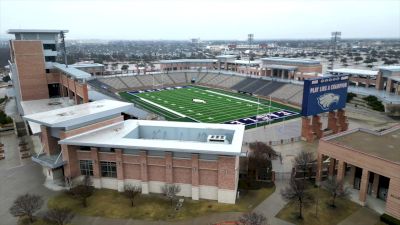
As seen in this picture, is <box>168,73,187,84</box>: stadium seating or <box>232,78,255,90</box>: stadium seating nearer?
<box>232,78,255,90</box>: stadium seating

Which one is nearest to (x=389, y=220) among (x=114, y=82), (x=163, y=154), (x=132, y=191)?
(x=163, y=154)

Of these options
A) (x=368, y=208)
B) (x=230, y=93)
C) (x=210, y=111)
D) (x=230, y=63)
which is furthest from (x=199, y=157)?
(x=230, y=63)

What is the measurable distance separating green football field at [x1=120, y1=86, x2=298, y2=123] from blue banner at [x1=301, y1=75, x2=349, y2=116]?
1599cm

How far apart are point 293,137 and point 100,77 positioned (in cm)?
6095

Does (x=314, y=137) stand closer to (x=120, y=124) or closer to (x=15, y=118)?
(x=120, y=124)

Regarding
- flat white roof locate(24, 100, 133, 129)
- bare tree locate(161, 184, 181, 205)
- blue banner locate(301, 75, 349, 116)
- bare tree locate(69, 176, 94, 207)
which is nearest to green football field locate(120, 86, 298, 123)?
blue banner locate(301, 75, 349, 116)

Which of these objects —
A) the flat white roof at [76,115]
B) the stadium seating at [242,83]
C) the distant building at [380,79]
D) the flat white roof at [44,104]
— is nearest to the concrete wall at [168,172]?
the flat white roof at [76,115]

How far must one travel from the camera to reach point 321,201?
27.9m

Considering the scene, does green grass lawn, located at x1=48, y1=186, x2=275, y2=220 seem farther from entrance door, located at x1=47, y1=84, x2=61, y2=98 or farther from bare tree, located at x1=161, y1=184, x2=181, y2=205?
entrance door, located at x1=47, y1=84, x2=61, y2=98

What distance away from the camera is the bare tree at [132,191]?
26.4 meters

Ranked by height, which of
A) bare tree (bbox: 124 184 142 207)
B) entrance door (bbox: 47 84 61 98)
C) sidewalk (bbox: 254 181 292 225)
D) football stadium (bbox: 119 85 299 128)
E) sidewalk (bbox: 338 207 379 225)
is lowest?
sidewalk (bbox: 338 207 379 225)

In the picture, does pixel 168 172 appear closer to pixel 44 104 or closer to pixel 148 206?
pixel 148 206

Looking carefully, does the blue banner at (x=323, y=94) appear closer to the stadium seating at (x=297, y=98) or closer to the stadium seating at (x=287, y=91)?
the stadium seating at (x=297, y=98)

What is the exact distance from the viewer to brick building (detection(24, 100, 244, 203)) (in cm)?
2730
